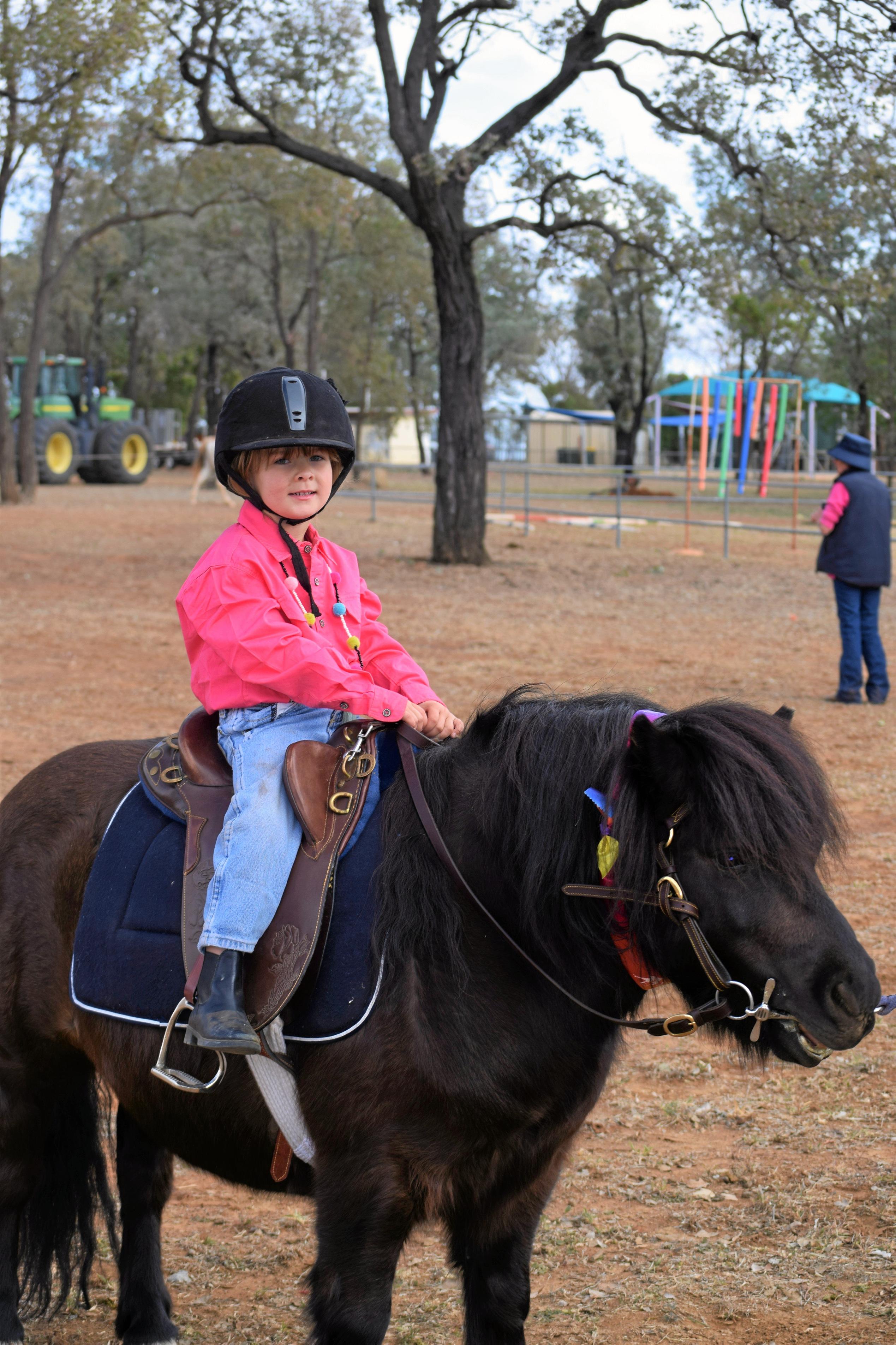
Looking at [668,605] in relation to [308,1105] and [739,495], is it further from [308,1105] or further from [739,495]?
[739,495]

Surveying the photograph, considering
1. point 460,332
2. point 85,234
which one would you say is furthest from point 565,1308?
point 85,234

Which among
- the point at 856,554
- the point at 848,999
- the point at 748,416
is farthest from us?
the point at 748,416

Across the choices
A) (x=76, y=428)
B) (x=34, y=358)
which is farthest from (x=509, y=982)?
(x=76, y=428)

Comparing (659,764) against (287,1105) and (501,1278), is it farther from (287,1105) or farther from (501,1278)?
(501,1278)

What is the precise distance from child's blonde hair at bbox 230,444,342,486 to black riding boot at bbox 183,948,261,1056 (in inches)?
40.1

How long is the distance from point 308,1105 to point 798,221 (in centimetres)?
1480

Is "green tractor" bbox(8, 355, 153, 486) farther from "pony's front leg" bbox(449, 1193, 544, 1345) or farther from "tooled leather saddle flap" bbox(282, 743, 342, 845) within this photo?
"pony's front leg" bbox(449, 1193, 544, 1345)

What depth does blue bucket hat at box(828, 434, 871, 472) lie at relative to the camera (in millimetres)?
9609

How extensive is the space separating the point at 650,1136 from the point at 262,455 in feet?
8.33

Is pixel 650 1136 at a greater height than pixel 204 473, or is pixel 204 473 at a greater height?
pixel 204 473

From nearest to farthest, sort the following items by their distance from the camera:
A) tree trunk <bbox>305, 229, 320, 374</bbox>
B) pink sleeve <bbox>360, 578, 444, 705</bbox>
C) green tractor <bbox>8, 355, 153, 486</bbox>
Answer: pink sleeve <bbox>360, 578, 444, 705</bbox> < green tractor <bbox>8, 355, 153, 486</bbox> < tree trunk <bbox>305, 229, 320, 374</bbox>

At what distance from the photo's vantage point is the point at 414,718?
7.92 ft

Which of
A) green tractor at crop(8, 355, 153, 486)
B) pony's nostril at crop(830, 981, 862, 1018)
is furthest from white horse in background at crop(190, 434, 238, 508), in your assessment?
pony's nostril at crop(830, 981, 862, 1018)

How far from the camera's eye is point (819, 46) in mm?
13320
